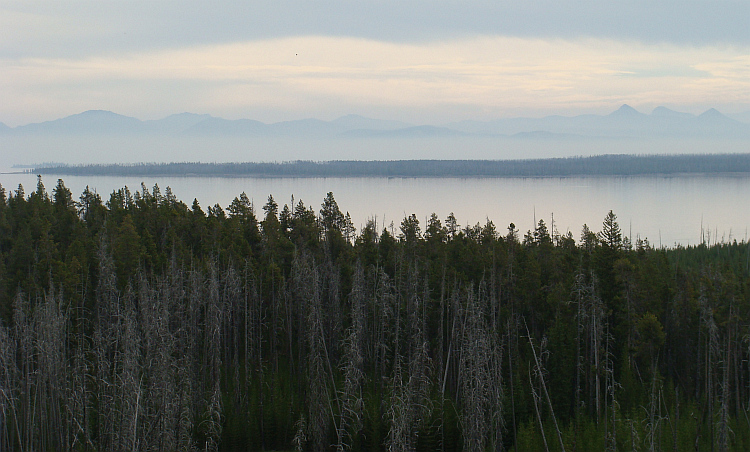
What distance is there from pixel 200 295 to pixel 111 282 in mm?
3487

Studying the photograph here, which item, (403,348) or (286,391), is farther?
(403,348)

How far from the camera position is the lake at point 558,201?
86.9 metres

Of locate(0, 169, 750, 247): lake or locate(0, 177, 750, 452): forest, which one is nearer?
locate(0, 177, 750, 452): forest

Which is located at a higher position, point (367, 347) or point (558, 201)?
point (558, 201)

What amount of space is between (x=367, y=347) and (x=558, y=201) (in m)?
91.9

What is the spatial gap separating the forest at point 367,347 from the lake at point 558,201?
112 ft

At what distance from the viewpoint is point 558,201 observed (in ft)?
387

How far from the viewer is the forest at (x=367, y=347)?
2203cm

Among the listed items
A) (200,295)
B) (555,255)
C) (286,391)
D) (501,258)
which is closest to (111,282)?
(200,295)

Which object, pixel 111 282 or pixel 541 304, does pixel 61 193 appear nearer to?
pixel 111 282

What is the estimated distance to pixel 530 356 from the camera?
2967 cm

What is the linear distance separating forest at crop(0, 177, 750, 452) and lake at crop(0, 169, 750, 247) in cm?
3404

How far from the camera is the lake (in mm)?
86938

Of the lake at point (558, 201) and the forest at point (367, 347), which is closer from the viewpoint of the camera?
the forest at point (367, 347)
